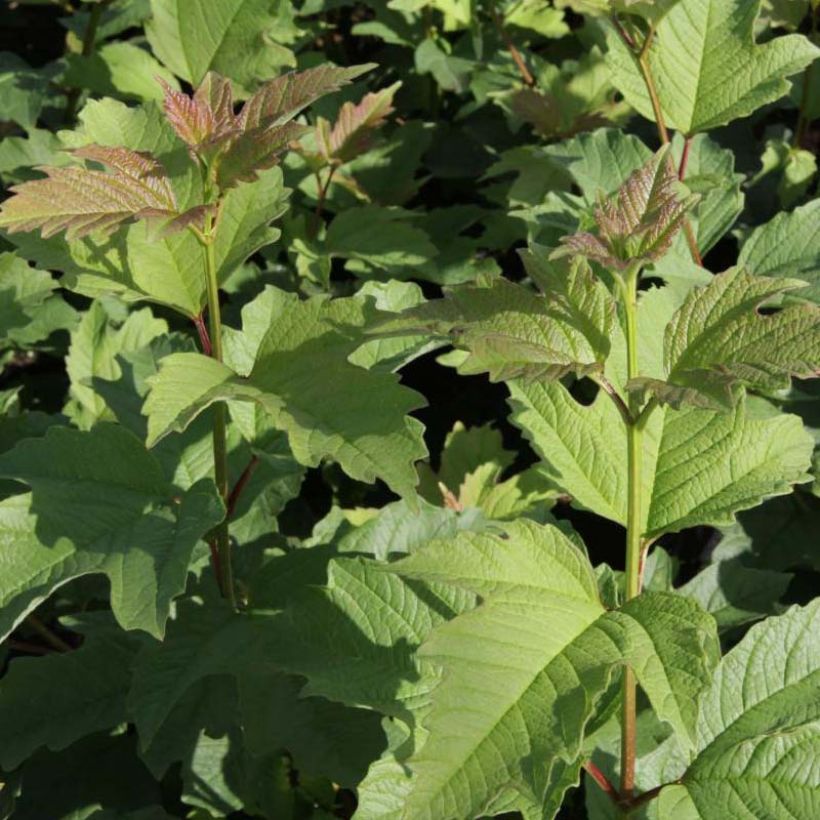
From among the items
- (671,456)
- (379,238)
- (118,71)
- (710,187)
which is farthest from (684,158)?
(118,71)

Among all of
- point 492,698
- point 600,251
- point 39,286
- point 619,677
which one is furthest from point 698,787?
point 39,286

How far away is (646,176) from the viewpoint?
128 cm

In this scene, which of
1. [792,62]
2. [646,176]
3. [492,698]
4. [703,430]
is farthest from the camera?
[792,62]

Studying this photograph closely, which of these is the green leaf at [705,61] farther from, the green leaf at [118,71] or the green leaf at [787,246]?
the green leaf at [118,71]

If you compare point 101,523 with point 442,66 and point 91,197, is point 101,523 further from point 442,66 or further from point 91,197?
point 442,66

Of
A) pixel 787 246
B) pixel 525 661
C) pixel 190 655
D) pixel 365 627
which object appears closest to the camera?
pixel 525 661

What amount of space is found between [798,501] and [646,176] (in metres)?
1.07

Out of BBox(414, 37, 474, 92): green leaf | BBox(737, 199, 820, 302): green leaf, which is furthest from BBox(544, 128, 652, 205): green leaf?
BBox(414, 37, 474, 92): green leaf

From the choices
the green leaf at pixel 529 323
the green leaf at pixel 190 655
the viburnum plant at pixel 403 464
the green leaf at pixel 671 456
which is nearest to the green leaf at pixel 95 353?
the viburnum plant at pixel 403 464

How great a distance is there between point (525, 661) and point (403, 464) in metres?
0.28

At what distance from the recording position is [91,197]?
1.41 meters

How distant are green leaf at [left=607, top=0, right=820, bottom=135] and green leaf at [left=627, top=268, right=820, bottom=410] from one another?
887 mm

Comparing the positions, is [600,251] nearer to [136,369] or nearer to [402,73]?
[136,369]

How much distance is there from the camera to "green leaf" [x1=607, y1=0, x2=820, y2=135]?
2012 mm
